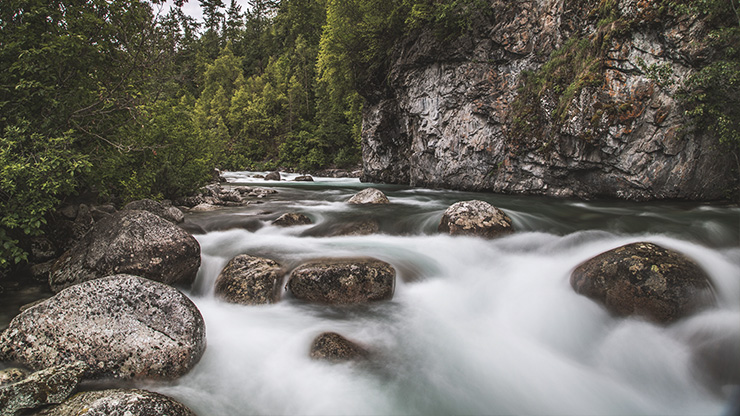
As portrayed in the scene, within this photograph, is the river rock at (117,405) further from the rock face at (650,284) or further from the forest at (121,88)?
the rock face at (650,284)

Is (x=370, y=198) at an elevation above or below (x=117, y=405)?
above

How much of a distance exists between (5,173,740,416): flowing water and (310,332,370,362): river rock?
0.10m

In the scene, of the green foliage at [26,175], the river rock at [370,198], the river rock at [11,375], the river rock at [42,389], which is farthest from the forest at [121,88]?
the river rock at [370,198]

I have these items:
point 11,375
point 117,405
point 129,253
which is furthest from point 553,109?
point 11,375

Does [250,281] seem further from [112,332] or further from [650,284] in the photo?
[650,284]

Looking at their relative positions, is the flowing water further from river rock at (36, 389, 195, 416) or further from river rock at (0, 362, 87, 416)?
river rock at (0, 362, 87, 416)

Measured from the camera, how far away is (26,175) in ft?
11.6

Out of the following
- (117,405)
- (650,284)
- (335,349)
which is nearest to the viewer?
(117,405)

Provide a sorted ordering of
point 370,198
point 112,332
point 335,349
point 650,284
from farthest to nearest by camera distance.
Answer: point 370,198 → point 650,284 → point 335,349 → point 112,332

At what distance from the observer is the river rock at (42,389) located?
2328 mm

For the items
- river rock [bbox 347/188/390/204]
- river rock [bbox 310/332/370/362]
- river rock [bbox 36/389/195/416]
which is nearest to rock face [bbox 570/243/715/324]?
river rock [bbox 310/332/370/362]

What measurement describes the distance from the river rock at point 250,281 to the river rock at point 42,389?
202 cm

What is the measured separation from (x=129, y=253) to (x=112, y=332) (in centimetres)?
187

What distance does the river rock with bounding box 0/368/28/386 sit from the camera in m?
2.59
